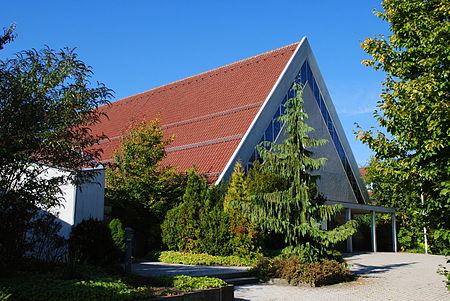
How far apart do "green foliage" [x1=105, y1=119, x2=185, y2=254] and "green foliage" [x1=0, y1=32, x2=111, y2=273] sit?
316 inches

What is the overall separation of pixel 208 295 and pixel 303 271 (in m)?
4.33

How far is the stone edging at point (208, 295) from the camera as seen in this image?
770 cm

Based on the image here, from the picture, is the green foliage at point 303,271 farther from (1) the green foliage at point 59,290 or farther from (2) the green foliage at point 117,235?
(1) the green foliage at point 59,290

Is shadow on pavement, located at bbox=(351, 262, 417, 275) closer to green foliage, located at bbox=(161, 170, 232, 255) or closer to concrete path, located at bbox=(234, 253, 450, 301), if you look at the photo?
concrete path, located at bbox=(234, 253, 450, 301)

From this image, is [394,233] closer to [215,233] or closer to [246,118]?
[246,118]

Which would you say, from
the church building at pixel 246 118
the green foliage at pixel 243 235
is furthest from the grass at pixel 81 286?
the church building at pixel 246 118

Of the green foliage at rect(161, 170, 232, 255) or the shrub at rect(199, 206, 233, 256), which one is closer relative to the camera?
the shrub at rect(199, 206, 233, 256)

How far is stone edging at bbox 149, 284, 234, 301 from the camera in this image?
770 centimetres

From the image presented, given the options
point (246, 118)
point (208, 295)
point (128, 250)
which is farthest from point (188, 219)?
point (208, 295)

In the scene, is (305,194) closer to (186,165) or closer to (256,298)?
(256,298)

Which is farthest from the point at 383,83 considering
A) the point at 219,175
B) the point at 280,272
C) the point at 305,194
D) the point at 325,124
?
the point at 325,124

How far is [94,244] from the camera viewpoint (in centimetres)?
1132

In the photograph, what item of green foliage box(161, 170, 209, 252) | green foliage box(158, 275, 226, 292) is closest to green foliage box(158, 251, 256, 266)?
green foliage box(161, 170, 209, 252)

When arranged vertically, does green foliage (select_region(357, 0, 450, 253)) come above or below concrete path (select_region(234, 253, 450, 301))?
above
